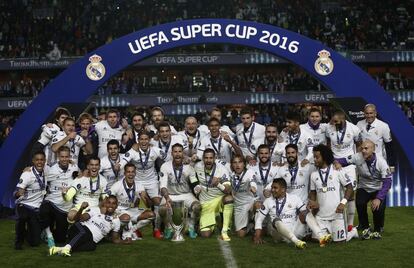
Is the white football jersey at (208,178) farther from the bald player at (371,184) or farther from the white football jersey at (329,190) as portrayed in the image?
the bald player at (371,184)

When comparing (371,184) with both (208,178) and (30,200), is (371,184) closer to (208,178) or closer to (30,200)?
(208,178)

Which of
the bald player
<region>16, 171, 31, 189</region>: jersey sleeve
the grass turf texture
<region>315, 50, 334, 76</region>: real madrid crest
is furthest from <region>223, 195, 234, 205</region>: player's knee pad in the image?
<region>315, 50, 334, 76</region>: real madrid crest

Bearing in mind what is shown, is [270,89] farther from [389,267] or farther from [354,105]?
[389,267]

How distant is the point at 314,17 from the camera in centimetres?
3566

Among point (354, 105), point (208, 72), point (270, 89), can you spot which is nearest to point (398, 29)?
point (270, 89)

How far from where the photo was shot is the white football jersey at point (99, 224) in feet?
31.4

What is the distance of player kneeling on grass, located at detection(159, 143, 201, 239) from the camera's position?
10391 mm

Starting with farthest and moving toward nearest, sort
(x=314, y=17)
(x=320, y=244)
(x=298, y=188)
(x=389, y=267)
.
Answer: (x=314, y=17)
(x=298, y=188)
(x=320, y=244)
(x=389, y=267)

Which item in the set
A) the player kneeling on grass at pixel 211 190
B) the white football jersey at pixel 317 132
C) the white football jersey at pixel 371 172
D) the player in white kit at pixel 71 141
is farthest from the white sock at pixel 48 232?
the white football jersey at pixel 371 172

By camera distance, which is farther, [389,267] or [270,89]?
[270,89]

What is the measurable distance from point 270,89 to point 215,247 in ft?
79.7

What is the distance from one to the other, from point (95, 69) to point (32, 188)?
3.42 meters

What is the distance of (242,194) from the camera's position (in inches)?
422

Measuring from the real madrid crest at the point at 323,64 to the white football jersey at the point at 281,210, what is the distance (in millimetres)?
3829
